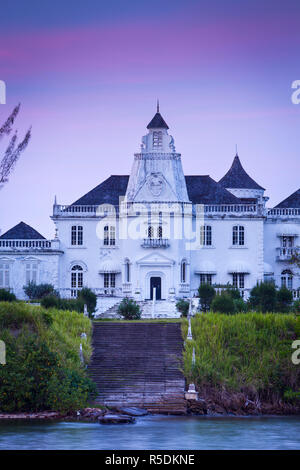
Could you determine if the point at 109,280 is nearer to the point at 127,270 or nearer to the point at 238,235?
the point at 127,270

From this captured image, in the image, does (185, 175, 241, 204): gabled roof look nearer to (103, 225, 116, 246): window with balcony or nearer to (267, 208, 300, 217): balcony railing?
(267, 208, 300, 217): balcony railing

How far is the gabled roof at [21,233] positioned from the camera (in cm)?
7919

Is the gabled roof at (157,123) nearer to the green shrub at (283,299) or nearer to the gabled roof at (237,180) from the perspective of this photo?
the gabled roof at (237,180)

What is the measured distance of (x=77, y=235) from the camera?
259 ft

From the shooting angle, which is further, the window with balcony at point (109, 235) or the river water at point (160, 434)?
the window with balcony at point (109, 235)

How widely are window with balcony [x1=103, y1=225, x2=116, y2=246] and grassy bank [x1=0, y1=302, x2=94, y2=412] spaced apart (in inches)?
1153

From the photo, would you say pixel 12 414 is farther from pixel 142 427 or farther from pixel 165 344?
pixel 165 344

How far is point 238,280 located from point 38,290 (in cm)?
1384

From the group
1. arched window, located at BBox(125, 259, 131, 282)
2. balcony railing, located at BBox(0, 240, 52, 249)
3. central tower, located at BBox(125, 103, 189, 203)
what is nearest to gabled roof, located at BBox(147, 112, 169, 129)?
central tower, located at BBox(125, 103, 189, 203)

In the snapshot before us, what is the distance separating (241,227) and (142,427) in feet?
125

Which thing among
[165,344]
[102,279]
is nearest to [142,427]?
[165,344]

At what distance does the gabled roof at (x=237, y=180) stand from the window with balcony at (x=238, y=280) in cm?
1044

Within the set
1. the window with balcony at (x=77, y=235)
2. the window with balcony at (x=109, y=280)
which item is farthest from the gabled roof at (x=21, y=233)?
the window with balcony at (x=109, y=280)
